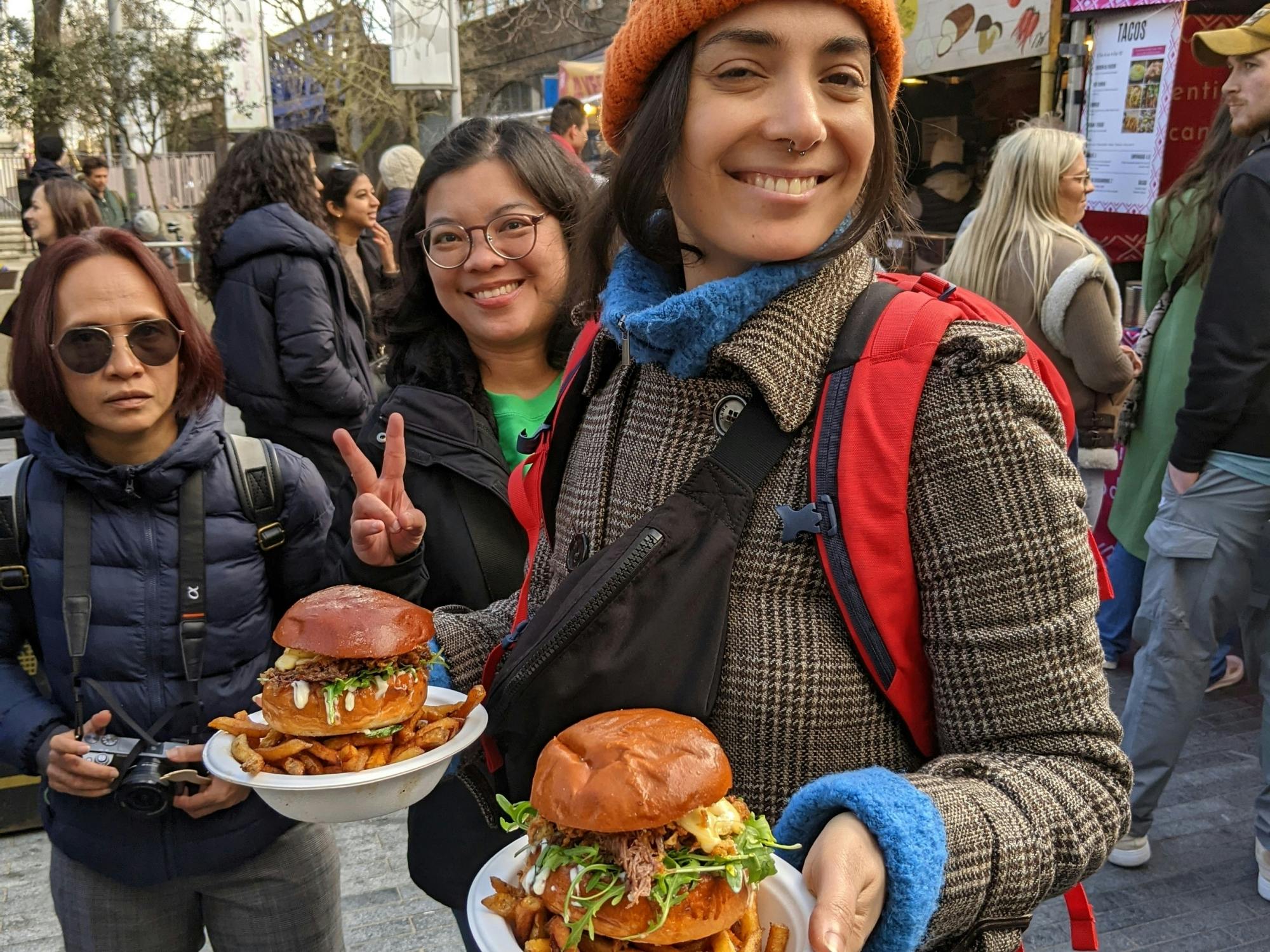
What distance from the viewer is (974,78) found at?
9633 mm

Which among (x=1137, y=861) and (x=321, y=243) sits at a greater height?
(x=321, y=243)

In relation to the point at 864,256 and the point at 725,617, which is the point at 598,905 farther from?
the point at 864,256

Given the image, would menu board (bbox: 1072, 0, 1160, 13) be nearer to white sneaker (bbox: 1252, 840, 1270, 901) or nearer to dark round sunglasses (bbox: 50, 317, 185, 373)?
white sneaker (bbox: 1252, 840, 1270, 901)

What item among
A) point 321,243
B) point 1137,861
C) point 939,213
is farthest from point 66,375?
point 939,213

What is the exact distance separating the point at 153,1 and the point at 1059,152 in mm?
22483

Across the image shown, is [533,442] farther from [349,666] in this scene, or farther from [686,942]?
[686,942]

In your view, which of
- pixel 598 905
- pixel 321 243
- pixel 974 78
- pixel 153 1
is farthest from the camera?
pixel 153 1

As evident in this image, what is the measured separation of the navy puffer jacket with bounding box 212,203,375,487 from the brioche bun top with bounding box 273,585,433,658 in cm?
343

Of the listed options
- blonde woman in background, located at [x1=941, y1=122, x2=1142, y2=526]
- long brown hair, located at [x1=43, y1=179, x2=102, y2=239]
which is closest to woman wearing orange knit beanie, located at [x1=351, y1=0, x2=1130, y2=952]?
blonde woman in background, located at [x1=941, y1=122, x2=1142, y2=526]

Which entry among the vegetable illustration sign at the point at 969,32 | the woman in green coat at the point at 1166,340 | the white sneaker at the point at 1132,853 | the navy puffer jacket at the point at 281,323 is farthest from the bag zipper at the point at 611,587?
the vegetable illustration sign at the point at 969,32

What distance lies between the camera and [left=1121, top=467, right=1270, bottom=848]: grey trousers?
13.7 ft

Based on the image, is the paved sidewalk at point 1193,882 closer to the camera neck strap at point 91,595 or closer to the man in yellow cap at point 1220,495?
the man in yellow cap at point 1220,495

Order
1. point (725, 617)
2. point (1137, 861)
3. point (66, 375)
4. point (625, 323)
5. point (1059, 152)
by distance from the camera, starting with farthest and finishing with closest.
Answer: point (1059, 152)
point (1137, 861)
point (66, 375)
point (625, 323)
point (725, 617)

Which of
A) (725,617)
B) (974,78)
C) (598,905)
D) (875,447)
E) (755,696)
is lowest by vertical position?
(598,905)
